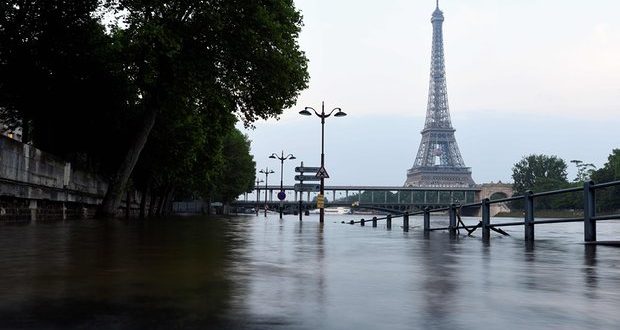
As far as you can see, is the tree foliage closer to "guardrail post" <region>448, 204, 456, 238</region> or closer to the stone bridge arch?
the stone bridge arch

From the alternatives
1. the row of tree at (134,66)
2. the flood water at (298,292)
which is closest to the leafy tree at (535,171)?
the row of tree at (134,66)

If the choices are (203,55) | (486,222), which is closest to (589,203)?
(486,222)

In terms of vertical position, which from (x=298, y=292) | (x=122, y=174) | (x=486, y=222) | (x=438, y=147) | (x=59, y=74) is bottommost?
(x=298, y=292)

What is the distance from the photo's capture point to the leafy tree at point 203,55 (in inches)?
1095

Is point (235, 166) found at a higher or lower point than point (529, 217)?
higher

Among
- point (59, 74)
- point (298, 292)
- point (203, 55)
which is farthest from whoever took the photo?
point (203, 55)

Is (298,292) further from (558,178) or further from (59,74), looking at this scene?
(558,178)

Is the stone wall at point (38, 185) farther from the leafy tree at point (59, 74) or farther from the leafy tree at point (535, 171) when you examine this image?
the leafy tree at point (535, 171)

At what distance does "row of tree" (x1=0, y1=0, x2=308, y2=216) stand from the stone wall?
75.9 inches

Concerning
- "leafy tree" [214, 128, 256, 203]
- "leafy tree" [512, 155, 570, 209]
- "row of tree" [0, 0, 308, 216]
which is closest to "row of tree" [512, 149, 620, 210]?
"leafy tree" [512, 155, 570, 209]

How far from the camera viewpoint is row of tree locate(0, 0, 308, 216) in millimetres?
27062

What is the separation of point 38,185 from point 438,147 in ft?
530

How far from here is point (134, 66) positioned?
98.1ft

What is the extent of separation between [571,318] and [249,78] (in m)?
27.9
